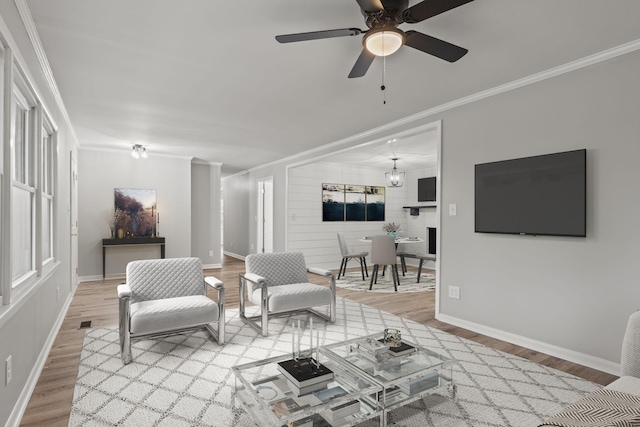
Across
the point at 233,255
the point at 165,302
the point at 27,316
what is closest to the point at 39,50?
the point at 27,316

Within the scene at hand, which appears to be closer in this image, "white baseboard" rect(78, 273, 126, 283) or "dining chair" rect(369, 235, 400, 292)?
"dining chair" rect(369, 235, 400, 292)

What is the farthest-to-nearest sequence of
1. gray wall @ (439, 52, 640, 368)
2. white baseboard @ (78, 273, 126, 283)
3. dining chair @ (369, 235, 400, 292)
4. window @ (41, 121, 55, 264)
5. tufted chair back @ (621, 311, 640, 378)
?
white baseboard @ (78, 273, 126, 283)
dining chair @ (369, 235, 400, 292)
window @ (41, 121, 55, 264)
gray wall @ (439, 52, 640, 368)
tufted chair back @ (621, 311, 640, 378)

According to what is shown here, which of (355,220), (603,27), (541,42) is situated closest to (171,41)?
(541,42)

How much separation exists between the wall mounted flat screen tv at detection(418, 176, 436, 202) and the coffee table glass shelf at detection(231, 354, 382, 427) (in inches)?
265

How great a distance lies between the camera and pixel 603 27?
240 centimetres

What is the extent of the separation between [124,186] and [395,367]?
20.9ft

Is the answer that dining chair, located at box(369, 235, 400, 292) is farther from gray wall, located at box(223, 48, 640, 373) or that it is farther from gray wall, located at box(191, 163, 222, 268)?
gray wall, located at box(191, 163, 222, 268)

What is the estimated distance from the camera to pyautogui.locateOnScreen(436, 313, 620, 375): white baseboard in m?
2.76

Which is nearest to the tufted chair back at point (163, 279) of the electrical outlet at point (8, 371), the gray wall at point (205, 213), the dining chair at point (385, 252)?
the electrical outlet at point (8, 371)

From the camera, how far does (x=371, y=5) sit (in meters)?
1.81

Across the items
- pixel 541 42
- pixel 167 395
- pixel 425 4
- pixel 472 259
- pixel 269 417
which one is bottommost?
pixel 167 395

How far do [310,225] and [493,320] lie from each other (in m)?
4.69

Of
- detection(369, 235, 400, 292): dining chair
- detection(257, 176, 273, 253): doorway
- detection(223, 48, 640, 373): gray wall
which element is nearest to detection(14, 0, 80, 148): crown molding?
detection(223, 48, 640, 373): gray wall

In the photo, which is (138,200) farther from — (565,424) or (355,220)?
(565,424)
